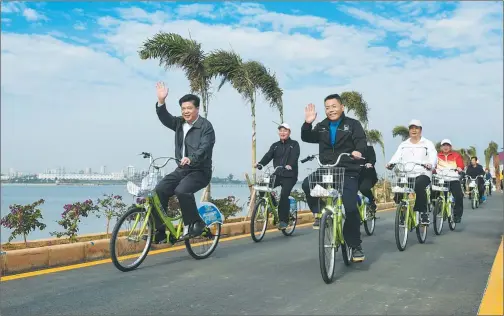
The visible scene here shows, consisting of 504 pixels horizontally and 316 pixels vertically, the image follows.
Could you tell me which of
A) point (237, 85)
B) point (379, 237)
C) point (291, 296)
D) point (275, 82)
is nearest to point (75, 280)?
point (291, 296)

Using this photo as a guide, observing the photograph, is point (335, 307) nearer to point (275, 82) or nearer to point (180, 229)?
point (180, 229)

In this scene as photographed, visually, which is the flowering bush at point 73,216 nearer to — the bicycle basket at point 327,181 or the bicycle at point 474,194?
the bicycle basket at point 327,181

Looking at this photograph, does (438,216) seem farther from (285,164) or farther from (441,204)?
(285,164)

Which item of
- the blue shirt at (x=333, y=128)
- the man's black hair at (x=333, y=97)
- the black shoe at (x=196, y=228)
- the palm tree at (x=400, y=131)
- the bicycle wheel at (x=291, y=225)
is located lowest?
the bicycle wheel at (x=291, y=225)

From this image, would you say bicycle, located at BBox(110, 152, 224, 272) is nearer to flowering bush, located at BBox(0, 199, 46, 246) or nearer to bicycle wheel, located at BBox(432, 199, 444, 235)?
flowering bush, located at BBox(0, 199, 46, 246)

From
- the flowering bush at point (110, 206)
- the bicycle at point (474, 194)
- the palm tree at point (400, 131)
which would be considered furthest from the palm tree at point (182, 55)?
the palm tree at point (400, 131)

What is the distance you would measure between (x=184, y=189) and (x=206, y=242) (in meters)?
1.15

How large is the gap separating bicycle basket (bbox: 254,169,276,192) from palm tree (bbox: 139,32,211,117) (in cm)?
509

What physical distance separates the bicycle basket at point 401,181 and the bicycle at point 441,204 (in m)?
1.68

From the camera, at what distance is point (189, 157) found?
6.22 metres

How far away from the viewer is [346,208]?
227 inches

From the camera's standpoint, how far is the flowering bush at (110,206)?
9234 mm

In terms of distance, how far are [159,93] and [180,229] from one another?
1.75m

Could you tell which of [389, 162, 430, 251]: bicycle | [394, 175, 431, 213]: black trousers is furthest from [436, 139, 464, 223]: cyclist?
[389, 162, 430, 251]: bicycle
